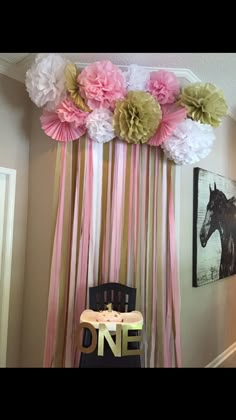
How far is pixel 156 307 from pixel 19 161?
3.92 feet

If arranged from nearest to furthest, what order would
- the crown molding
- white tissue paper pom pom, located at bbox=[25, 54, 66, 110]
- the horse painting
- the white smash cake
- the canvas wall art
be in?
the white smash cake
white tissue paper pom pom, located at bbox=[25, 54, 66, 110]
the crown molding
the canvas wall art
the horse painting

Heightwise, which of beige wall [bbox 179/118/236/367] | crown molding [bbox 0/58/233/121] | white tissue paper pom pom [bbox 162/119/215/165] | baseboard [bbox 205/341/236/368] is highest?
crown molding [bbox 0/58/233/121]

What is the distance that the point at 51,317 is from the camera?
142 cm

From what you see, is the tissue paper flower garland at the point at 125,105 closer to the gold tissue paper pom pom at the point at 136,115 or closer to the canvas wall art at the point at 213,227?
the gold tissue paper pom pom at the point at 136,115

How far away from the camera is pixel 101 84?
4.20ft

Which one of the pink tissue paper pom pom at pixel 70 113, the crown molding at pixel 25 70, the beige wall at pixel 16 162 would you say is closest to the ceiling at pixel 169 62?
the crown molding at pixel 25 70

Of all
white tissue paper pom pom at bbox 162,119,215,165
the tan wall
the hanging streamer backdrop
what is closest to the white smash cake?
the hanging streamer backdrop

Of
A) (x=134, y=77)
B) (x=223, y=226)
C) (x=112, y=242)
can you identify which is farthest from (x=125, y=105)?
(x=223, y=226)

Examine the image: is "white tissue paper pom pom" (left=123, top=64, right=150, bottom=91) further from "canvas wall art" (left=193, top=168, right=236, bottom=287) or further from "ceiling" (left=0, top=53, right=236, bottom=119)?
"canvas wall art" (left=193, top=168, right=236, bottom=287)

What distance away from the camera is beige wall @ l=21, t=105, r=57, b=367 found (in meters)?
1.57

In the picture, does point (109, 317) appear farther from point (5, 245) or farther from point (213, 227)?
point (213, 227)

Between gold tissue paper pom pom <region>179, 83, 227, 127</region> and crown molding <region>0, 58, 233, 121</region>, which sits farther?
crown molding <region>0, 58, 233, 121</region>
